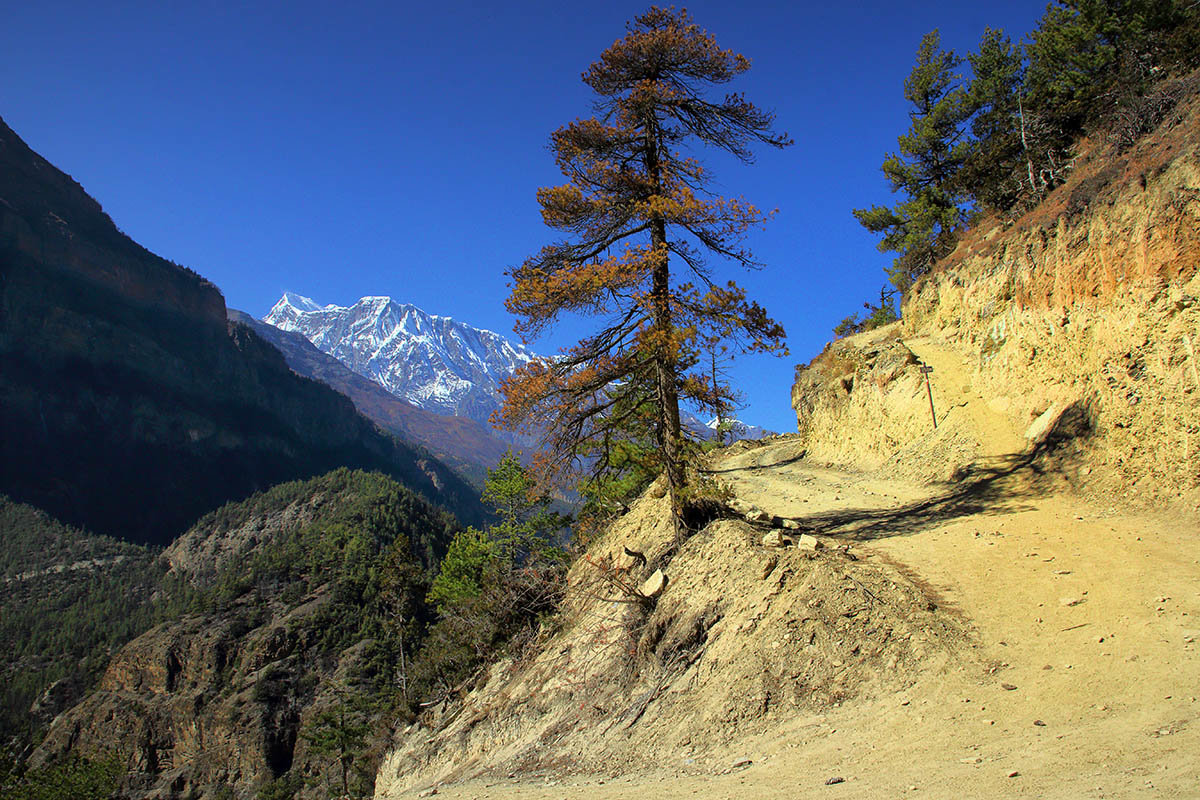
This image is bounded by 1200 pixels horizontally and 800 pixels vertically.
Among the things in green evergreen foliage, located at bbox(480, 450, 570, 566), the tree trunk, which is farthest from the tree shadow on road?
green evergreen foliage, located at bbox(480, 450, 570, 566)

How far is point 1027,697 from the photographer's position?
5.95m

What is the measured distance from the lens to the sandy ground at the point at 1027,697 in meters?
4.72

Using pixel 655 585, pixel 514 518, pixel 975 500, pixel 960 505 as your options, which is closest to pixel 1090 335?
pixel 975 500

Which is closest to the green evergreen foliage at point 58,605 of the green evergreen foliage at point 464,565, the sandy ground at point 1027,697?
the green evergreen foliage at point 464,565

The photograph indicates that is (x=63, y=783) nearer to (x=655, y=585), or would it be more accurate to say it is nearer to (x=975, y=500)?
(x=655, y=585)

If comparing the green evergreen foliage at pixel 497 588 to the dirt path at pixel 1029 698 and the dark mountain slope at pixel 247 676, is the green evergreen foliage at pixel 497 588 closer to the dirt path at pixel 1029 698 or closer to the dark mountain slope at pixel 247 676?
the dirt path at pixel 1029 698

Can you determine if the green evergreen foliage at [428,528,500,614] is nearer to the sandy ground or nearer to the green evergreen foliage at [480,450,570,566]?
the green evergreen foliage at [480,450,570,566]

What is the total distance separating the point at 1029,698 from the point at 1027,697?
0.03 meters

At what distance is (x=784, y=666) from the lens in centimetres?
751

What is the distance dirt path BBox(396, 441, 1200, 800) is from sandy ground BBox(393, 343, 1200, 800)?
2 cm

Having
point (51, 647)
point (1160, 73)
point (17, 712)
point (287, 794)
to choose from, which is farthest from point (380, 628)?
point (1160, 73)

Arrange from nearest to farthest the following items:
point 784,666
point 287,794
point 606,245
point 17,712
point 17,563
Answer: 1. point 784,666
2. point 606,245
3. point 287,794
4. point 17,712
5. point 17,563

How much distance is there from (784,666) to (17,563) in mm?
234893

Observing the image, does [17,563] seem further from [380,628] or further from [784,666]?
[784,666]
